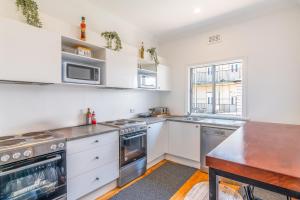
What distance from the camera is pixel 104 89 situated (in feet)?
9.59

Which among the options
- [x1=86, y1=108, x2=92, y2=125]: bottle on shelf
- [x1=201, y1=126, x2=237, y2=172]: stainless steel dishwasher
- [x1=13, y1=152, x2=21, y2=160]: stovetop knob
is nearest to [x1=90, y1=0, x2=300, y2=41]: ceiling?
[x1=86, y1=108, x2=92, y2=125]: bottle on shelf

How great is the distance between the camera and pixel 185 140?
319cm

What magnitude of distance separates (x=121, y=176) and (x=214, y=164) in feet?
6.25

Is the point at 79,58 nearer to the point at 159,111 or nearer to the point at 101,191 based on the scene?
the point at 101,191

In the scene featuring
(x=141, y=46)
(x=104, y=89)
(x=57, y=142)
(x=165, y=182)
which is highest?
(x=141, y=46)

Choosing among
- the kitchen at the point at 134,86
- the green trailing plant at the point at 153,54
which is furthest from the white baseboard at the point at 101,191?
the green trailing plant at the point at 153,54

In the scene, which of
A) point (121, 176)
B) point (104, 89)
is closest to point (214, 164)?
point (121, 176)

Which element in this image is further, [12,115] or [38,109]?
[38,109]

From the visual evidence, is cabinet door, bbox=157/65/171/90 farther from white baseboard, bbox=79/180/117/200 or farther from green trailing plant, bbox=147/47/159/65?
white baseboard, bbox=79/180/117/200

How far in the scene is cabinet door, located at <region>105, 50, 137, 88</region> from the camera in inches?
101

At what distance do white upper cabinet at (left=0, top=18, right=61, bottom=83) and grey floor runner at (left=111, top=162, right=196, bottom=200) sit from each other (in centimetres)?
182

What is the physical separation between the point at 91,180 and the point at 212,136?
2.07 metres

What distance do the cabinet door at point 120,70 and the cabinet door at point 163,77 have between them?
0.81 meters

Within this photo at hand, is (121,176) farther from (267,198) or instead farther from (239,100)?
(239,100)
